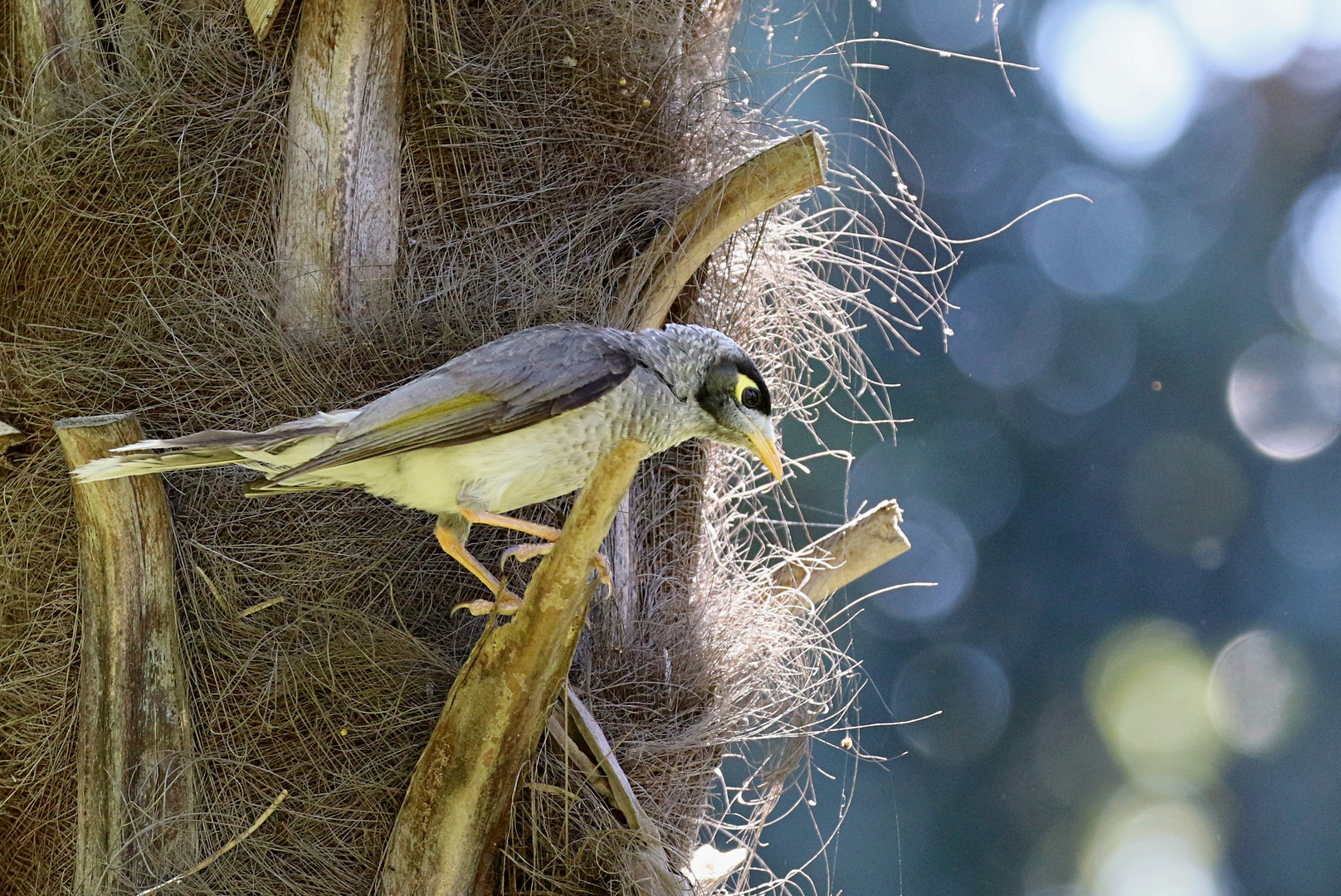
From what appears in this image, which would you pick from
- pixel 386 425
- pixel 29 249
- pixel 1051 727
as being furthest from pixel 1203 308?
pixel 29 249

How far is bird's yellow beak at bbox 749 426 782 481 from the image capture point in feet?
7.13

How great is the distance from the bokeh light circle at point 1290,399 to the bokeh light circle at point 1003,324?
0.86 metres

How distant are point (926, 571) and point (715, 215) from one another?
2.70 metres

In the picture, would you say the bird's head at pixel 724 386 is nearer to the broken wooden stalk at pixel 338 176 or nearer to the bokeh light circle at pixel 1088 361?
the broken wooden stalk at pixel 338 176

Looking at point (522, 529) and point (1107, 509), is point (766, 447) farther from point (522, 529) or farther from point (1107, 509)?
point (1107, 509)

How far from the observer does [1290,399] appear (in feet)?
15.5

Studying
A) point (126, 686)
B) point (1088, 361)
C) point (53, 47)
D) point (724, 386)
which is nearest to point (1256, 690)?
point (1088, 361)

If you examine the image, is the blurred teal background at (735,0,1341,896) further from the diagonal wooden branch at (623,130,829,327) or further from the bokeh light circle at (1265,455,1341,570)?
the diagonal wooden branch at (623,130,829,327)

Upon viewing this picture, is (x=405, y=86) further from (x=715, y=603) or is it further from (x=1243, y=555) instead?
(x=1243, y=555)

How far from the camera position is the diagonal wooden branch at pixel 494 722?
1771 millimetres

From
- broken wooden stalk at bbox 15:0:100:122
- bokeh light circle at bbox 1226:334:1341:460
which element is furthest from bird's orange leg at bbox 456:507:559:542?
bokeh light circle at bbox 1226:334:1341:460

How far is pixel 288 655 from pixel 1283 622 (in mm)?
4174

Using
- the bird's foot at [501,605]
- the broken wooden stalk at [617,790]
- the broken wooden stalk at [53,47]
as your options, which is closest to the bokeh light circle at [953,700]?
the broken wooden stalk at [617,790]

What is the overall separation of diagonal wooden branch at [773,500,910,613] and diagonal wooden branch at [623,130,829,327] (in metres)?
0.75
